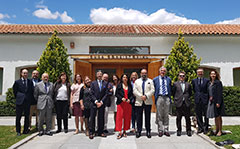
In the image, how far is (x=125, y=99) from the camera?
218 inches

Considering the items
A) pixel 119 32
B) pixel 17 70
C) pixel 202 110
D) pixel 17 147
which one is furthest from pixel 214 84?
pixel 17 70

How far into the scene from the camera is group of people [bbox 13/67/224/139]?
562 centimetres

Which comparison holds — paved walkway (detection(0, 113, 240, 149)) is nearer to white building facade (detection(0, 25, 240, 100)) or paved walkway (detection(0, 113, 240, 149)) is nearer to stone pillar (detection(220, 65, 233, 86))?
white building facade (detection(0, 25, 240, 100))

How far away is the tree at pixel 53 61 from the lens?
30.8ft

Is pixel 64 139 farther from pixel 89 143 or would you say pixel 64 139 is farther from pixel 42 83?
pixel 42 83

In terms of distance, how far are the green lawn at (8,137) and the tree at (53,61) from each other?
3.20m

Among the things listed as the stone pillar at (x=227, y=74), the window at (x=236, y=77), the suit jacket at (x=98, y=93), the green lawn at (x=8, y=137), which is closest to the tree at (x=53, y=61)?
the green lawn at (x=8, y=137)

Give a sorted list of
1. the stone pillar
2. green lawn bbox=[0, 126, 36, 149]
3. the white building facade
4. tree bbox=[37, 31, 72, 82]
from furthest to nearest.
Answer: the stone pillar, the white building facade, tree bbox=[37, 31, 72, 82], green lawn bbox=[0, 126, 36, 149]

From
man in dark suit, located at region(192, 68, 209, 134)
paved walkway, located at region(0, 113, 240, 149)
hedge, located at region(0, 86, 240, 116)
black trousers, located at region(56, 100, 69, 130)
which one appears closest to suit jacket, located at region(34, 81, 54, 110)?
black trousers, located at region(56, 100, 69, 130)

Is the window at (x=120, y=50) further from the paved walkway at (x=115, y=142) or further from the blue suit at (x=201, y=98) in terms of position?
the paved walkway at (x=115, y=142)

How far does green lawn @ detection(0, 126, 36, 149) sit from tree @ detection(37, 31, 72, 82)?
3.20 meters

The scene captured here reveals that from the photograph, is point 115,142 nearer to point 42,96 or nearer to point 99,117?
point 99,117

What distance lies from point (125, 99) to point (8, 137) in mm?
3588

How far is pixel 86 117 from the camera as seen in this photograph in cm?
596
